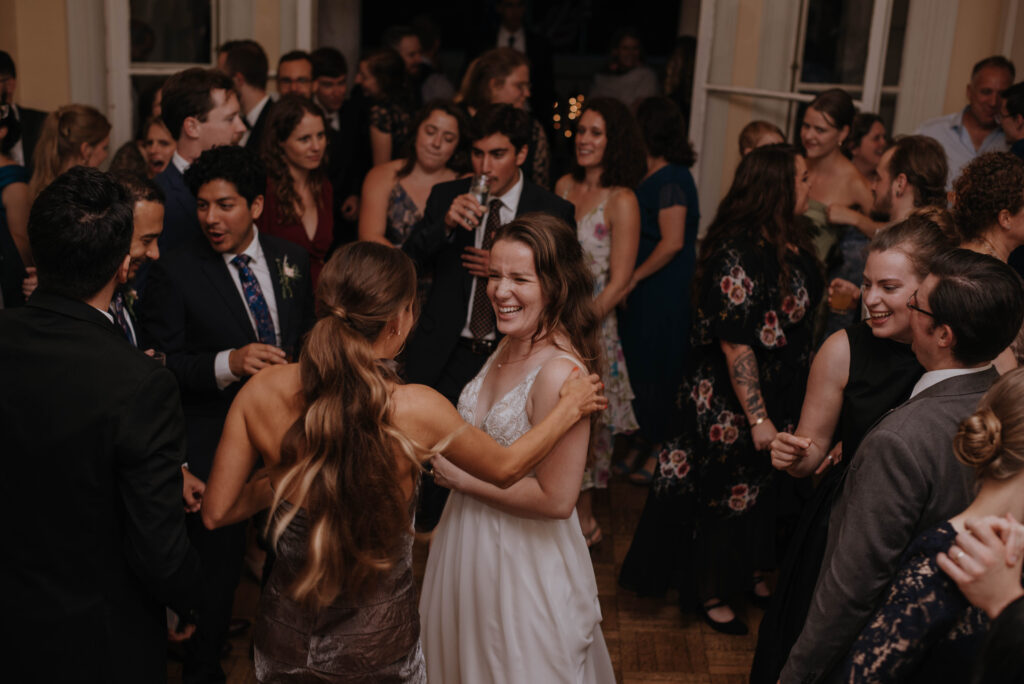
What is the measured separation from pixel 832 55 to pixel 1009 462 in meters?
3.79

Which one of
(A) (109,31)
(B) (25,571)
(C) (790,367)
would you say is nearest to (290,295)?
(B) (25,571)

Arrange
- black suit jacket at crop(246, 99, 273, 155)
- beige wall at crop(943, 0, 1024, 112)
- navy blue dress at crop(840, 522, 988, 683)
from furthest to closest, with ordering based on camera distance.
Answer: beige wall at crop(943, 0, 1024, 112), black suit jacket at crop(246, 99, 273, 155), navy blue dress at crop(840, 522, 988, 683)

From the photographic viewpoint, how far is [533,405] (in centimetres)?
204

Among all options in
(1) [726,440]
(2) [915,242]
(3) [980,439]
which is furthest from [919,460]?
(1) [726,440]

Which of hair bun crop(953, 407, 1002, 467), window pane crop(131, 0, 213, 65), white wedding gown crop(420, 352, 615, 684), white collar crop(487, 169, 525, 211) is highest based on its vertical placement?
window pane crop(131, 0, 213, 65)

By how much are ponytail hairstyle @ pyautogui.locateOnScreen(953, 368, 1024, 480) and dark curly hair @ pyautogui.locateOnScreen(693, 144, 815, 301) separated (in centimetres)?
149

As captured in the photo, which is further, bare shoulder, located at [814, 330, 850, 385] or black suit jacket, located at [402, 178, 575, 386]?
black suit jacket, located at [402, 178, 575, 386]

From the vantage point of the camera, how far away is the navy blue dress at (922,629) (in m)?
1.47

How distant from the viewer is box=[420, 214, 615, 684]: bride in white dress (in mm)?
2002

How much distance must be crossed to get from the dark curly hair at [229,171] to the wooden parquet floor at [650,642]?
146 centimetres

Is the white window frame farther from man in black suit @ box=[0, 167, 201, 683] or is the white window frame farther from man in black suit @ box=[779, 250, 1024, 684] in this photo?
man in black suit @ box=[779, 250, 1024, 684]

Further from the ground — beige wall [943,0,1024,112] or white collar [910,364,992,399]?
beige wall [943,0,1024,112]

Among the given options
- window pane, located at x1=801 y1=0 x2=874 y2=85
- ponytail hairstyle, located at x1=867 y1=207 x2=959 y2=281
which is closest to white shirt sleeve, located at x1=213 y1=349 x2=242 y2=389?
ponytail hairstyle, located at x1=867 y1=207 x2=959 y2=281

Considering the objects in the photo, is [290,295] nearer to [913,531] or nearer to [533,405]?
[533,405]
